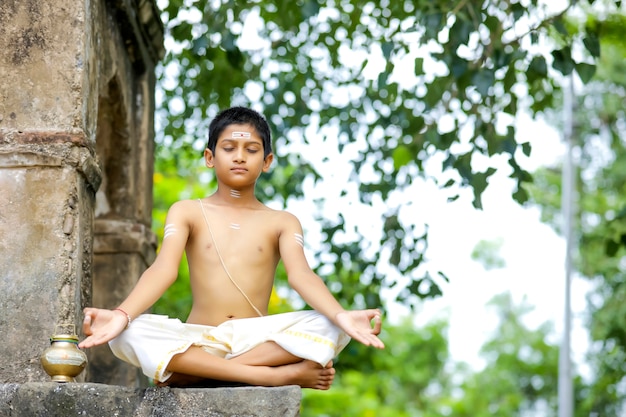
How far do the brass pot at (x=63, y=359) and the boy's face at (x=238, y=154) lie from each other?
0.83m

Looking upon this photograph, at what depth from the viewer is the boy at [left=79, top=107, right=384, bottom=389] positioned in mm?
3465

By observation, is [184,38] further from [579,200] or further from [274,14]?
[579,200]

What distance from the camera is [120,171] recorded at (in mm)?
5898

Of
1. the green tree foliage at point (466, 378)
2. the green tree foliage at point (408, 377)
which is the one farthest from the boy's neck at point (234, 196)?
the green tree foliage at point (408, 377)

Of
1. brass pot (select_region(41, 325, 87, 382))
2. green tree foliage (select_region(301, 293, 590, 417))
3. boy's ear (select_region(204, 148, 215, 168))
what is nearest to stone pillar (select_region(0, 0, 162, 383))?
brass pot (select_region(41, 325, 87, 382))

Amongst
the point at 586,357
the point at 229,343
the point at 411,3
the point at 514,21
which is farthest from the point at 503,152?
the point at 586,357

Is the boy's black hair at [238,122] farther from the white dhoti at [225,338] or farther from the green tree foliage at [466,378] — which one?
the green tree foliage at [466,378]

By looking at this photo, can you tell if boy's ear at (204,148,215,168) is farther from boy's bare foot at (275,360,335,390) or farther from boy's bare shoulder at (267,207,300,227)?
boy's bare foot at (275,360,335,390)

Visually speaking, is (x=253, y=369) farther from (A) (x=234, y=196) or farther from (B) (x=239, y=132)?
(B) (x=239, y=132)

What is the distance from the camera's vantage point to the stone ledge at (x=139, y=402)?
10.9 feet

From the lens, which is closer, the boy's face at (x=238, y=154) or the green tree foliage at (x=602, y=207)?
the boy's face at (x=238, y=154)

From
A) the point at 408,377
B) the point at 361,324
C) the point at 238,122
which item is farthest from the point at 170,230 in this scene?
the point at 408,377

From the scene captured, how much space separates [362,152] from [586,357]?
11.8 metres

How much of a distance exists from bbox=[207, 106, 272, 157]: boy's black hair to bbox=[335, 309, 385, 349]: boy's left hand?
2.65 ft
